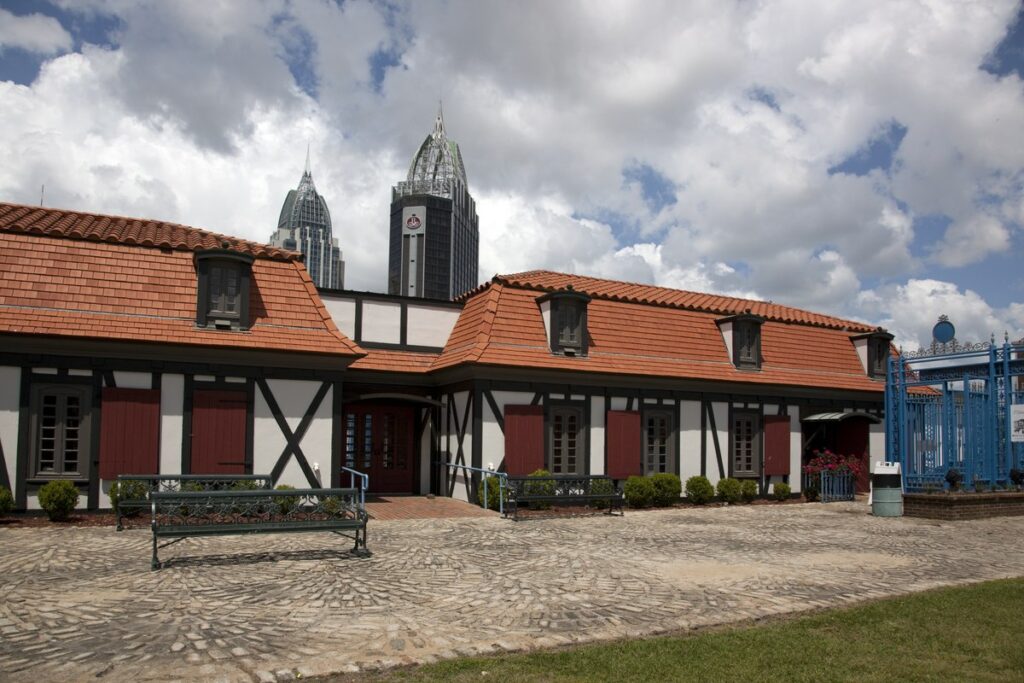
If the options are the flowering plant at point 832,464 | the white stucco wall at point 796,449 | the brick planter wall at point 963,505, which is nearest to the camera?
the brick planter wall at point 963,505

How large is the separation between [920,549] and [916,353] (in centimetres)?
774

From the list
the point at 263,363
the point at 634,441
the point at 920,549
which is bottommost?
the point at 920,549

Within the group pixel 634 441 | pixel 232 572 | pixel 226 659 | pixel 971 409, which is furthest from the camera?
pixel 634 441

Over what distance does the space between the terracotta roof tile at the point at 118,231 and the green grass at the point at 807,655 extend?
12.6 meters

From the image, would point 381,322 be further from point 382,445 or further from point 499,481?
point 499,481

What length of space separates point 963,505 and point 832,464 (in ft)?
17.4

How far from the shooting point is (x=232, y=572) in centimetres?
957

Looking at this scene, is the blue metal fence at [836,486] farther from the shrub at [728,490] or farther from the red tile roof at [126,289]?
the red tile roof at [126,289]

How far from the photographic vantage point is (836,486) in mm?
21938

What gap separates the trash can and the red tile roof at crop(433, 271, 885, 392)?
466 cm

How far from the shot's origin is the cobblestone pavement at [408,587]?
251 inches

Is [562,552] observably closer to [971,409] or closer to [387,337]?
[387,337]

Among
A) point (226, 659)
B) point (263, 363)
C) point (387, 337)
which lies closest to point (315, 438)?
point (263, 363)

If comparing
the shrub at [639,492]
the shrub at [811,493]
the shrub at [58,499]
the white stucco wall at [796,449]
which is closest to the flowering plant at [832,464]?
the white stucco wall at [796,449]
